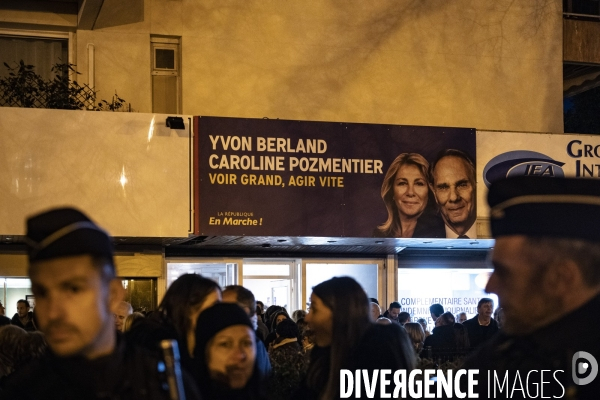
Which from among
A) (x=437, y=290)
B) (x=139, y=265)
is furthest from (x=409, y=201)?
(x=139, y=265)

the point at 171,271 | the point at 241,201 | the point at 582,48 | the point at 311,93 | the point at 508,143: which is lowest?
the point at 171,271

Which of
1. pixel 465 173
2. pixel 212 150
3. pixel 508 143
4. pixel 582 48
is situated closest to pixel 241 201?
pixel 212 150

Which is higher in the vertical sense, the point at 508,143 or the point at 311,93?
the point at 311,93

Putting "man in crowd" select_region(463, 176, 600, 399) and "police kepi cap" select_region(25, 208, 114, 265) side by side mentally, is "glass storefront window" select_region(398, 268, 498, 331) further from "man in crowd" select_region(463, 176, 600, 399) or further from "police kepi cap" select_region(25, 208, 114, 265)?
"police kepi cap" select_region(25, 208, 114, 265)

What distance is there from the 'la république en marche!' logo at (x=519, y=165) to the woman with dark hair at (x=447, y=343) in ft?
Result: 17.4

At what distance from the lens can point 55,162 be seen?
1505 centimetres

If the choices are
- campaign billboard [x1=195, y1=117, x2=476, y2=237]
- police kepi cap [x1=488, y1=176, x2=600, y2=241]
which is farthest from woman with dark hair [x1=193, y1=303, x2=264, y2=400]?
campaign billboard [x1=195, y1=117, x2=476, y2=237]

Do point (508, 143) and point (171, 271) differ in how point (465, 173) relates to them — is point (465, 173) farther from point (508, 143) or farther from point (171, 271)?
point (171, 271)

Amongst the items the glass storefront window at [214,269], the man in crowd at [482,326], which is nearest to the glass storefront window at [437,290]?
the glass storefront window at [214,269]

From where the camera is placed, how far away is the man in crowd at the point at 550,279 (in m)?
2.50

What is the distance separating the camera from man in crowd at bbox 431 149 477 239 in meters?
17.0

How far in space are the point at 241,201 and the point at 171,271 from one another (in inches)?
143

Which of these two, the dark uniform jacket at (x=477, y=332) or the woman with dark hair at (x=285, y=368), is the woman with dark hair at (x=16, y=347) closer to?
the woman with dark hair at (x=285, y=368)

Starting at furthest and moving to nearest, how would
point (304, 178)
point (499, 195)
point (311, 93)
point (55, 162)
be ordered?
point (311, 93) < point (304, 178) < point (55, 162) < point (499, 195)
